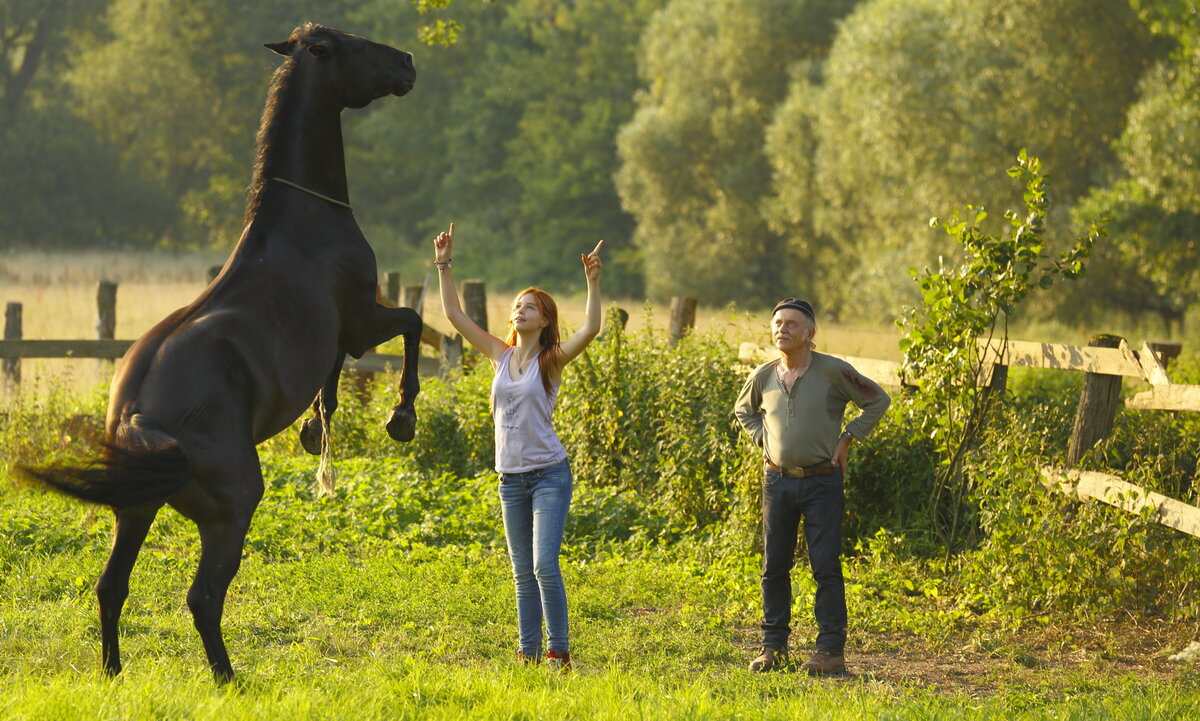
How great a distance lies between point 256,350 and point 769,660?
311 cm

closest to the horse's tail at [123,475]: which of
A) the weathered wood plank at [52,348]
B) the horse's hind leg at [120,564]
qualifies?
the horse's hind leg at [120,564]

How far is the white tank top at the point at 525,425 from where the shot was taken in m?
5.66

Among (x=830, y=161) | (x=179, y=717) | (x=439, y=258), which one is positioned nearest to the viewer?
(x=179, y=717)

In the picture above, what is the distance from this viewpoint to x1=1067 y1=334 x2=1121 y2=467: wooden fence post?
7812 mm

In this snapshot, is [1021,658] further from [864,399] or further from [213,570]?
[213,570]

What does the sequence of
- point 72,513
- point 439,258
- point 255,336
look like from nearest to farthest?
1. point 255,336
2. point 439,258
3. point 72,513

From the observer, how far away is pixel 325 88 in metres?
5.66

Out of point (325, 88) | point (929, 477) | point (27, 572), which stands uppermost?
point (325, 88)

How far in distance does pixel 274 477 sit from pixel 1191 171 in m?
16.5

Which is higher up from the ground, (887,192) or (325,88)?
(887,192)

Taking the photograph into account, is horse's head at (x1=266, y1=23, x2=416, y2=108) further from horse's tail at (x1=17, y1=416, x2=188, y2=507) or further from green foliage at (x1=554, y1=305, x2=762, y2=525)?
green foliage at (x1=554, y1=305, x2=762, y2=525)

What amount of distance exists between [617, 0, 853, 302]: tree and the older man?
104 feet

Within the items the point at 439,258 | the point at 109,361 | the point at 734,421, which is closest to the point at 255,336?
the point at 439,258

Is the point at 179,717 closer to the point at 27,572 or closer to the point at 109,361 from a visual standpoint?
the point at 27,572
